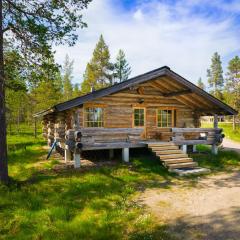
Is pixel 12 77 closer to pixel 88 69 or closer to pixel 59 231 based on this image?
pixel 59 231

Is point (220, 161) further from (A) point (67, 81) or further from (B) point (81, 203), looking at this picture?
(A) point (67, 81)

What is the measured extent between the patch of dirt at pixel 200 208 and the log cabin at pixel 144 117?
307 centimetres

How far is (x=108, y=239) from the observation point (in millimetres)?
6316

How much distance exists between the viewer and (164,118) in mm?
19203

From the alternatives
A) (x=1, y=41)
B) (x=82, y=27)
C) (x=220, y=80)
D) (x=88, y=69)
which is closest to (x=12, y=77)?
(x=1, y=41)

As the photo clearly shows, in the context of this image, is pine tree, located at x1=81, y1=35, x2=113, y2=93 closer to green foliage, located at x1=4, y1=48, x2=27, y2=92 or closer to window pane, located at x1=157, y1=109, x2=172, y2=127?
window pane, located at x1=157, y1=109, x2=172, y2=127

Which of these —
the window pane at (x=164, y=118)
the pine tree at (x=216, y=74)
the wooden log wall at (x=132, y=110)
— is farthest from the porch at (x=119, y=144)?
the pine tree at (x=216, y=74)

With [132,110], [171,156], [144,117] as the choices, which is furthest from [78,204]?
[144,117]

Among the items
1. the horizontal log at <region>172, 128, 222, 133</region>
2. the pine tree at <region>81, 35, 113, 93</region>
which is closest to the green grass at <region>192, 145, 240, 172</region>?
the horizontal log at <region>172, 128, 222, 133</region>

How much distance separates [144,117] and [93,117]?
368 cm

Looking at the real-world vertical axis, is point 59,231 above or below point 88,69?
below

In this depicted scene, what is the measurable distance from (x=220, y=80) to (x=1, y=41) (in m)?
63.2

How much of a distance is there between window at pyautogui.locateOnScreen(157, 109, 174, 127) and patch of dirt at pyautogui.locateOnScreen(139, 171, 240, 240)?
7.78m

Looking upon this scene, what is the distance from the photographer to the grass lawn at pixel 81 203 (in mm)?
6684
